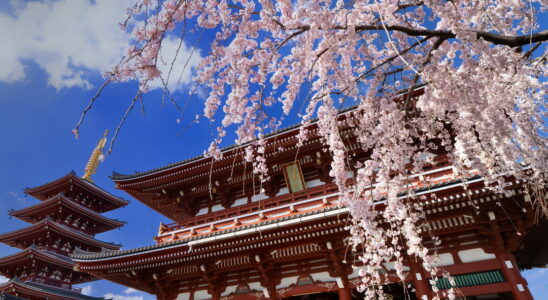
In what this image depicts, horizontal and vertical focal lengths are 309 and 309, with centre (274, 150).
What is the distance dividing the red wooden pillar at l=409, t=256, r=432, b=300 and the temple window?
Answer: 11.4 ft

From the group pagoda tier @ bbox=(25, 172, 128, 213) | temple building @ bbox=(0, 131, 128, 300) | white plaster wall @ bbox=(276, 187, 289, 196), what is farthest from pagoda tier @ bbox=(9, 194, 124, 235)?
white plaster wall @ bbox=(276, 187, 289, 196)

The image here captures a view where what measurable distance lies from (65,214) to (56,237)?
1864 mm

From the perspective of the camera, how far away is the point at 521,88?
3842mm

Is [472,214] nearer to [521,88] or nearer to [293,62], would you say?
[521,88]

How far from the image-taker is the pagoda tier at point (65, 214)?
68.0 ft

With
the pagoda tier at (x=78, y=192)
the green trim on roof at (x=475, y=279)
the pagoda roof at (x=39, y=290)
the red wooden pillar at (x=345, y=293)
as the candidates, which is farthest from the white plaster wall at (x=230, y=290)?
the pagoda tier at (x=78, y=192)

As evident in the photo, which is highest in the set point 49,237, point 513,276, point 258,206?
point 49,237

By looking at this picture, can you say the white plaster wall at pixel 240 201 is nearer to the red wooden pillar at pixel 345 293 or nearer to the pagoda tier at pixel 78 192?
the red wooden pillar at pixel 345 293

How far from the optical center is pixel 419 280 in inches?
258

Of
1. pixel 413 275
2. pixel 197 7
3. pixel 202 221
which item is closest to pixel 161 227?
pixel 202 221

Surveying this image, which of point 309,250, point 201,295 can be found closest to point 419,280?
point 309,250

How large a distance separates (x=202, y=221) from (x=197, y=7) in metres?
7.70

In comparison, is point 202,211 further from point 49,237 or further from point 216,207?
point 49,237

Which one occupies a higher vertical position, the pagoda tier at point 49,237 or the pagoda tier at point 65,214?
the pagoda tier at point 65,214
